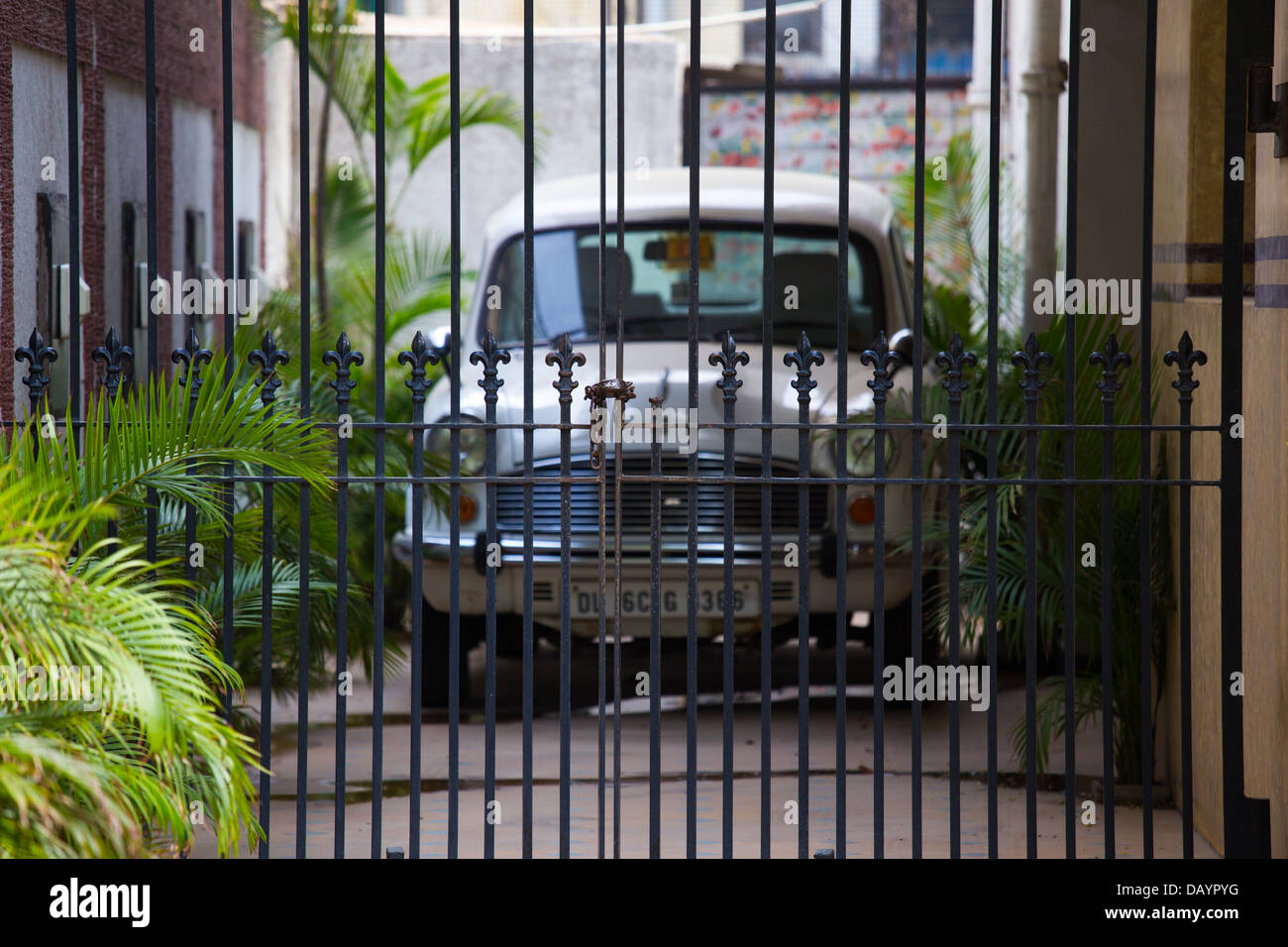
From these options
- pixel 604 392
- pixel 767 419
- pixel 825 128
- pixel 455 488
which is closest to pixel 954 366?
pixel 767 419

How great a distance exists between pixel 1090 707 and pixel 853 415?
152 cm

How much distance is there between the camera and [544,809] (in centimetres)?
525

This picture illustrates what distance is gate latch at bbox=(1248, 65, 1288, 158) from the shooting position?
377 cm

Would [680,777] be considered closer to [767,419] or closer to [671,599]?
[671,599]

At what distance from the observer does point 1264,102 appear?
383cm

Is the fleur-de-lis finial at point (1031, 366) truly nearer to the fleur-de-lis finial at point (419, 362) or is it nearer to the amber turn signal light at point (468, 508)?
the fleur-de-lis finial at point (419, 362)

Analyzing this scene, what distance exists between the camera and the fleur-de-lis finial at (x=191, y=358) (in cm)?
371

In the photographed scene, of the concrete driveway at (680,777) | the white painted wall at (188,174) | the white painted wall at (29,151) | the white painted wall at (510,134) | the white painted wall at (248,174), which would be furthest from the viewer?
the white painted wall at (510,134)

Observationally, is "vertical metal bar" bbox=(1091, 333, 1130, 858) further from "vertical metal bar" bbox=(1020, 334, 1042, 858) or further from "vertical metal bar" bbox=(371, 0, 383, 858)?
"vertical metal bar" bbox=(371, 0, 383, 858)

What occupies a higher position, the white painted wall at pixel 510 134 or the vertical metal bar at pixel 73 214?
the white painted wall at pixel 510 134

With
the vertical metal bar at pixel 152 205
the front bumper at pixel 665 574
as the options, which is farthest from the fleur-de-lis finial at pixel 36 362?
the front bumper at pixel 665 574

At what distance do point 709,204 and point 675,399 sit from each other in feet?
4.42

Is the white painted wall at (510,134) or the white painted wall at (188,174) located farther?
the white painted wall at (510,134)

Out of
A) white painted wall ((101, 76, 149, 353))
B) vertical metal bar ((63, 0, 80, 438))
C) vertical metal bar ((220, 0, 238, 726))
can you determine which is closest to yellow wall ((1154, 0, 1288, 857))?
vertical metal bar ((220, 0, 238, 726))
